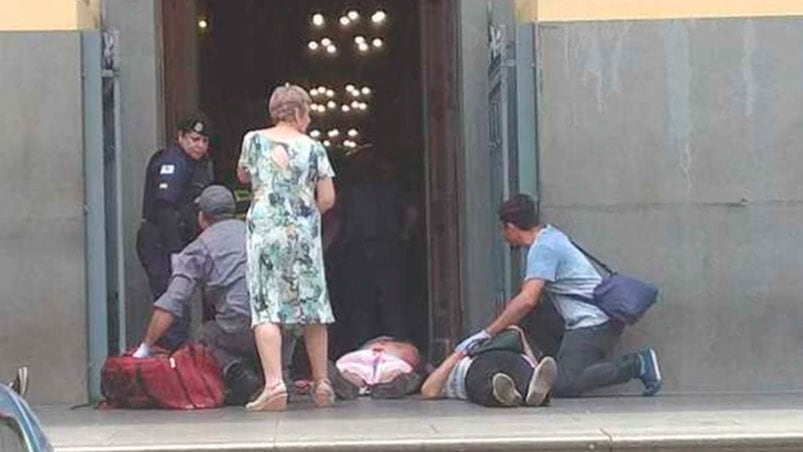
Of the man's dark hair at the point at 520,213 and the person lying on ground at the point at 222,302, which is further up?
the man's dark hair at the point at 520,213

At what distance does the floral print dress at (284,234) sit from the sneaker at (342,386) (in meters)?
0.56

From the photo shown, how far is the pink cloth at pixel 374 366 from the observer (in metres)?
9.74

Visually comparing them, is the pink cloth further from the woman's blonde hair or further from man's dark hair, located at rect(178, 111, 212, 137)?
man's dark hair, located at rect(178, 111, 212, 137)

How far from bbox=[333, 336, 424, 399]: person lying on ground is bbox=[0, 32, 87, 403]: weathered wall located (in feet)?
5.42

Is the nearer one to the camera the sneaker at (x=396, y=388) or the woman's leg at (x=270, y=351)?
the woman's leg at (x=270, y=351)

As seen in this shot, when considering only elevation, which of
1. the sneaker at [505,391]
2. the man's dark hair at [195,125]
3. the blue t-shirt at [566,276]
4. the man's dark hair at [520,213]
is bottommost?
the sneaker at [505,391]

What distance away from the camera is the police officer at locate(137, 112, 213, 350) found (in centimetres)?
1015

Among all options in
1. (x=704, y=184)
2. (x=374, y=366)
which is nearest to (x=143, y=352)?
(x=374, y=366)

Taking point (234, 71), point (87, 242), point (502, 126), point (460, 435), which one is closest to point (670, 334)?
point (502, 126)

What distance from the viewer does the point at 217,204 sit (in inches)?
376

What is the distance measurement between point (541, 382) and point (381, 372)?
1.28 m

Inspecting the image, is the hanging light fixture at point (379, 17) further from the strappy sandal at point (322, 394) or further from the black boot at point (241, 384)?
the strappy sandal at point (322, 394)

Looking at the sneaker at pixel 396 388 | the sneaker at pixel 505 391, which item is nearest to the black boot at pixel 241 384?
the sneaker at pixel 396 388

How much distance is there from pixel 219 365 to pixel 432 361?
2.74 m
